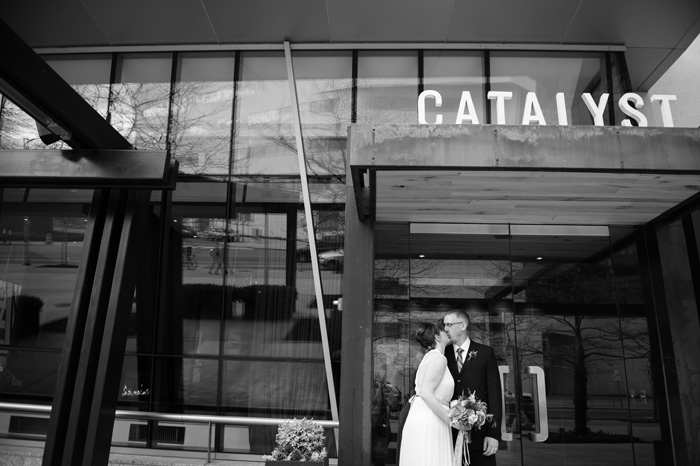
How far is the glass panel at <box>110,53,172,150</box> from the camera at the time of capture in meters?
10.0

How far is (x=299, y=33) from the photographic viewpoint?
9.49 m

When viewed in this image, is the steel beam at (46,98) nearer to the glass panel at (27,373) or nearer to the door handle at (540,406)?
the glass panel at (27,373)

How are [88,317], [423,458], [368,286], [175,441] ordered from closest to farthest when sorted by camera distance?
[88,317]
[423,458]
[368,286]
[175,441]

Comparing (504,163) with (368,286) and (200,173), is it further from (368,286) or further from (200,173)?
(200,173)

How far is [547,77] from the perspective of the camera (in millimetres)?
9578

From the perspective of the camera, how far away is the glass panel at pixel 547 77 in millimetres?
9477

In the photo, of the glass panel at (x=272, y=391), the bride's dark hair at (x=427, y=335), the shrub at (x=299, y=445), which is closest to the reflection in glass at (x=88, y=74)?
the glass panel at (x=272, y=391)

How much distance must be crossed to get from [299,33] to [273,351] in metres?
5.50

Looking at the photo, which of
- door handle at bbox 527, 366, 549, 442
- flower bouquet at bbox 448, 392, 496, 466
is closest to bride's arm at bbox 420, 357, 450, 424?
flower bouquet at bbox 448, 392, 496, 466

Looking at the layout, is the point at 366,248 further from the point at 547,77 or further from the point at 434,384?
the point at 547,77

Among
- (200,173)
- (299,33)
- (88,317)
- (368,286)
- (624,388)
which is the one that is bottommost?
(624,388)

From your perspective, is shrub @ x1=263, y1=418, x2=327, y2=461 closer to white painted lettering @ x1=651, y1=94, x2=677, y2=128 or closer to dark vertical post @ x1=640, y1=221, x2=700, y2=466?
dark vertical post @ x1=640, y1=221, x2=700, y2=466

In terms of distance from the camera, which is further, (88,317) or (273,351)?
(273,351)

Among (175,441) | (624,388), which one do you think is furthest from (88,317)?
(624,388)
